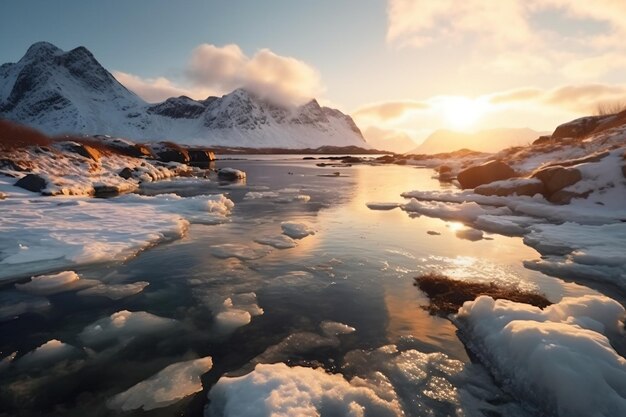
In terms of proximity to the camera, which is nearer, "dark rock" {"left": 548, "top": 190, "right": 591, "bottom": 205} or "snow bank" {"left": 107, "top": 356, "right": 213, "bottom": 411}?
"snow bank" {"left": 107, "top": 356, "right": 213, "bottom": 411}

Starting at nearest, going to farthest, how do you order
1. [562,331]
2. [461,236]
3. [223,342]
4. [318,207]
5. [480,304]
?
[562,331] < [223,342] < [480,304] < [461,236] < [318,207]

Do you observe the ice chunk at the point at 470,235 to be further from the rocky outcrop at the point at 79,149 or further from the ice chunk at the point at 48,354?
the rocky outcrop at the point at 79,149

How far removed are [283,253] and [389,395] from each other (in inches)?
283

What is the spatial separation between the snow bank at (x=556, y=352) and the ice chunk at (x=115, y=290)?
23.3ft

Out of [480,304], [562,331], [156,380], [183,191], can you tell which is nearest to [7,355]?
[156,380]

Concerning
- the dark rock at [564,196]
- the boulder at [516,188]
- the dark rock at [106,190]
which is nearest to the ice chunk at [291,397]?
the dark rock at [564,196]

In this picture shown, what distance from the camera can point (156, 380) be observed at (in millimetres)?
5129

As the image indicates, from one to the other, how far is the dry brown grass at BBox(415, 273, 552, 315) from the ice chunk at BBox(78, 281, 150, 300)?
658 cm

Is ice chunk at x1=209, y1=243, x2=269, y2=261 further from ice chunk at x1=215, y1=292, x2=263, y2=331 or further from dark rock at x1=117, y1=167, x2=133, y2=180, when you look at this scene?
dark rock at x1=117, y1=167, x2=133, y2=180

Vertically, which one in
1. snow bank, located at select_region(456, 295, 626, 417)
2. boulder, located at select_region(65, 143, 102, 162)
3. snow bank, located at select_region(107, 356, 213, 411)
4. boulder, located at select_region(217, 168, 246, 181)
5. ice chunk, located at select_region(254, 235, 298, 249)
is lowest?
boulder, located at select_region(217, 168, 246, 181)

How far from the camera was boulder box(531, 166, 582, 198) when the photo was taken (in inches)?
802

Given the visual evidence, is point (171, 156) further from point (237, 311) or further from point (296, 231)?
point (237, 311)

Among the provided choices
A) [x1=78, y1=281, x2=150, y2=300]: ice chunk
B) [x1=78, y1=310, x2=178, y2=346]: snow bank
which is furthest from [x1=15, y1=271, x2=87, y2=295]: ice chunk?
[x1=78, y1=310, x2=178, y2=346]: snow bank

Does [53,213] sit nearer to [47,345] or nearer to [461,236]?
[47,345]
